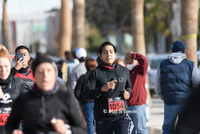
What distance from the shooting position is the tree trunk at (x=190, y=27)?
36.1 feet

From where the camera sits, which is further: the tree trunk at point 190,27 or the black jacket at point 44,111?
the tree trunk at point 190,27

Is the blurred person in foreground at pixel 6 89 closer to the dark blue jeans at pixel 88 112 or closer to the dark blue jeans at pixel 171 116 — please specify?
the dark blue jeans at pixel 171 116

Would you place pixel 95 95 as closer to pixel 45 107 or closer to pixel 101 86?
pixel 101 86

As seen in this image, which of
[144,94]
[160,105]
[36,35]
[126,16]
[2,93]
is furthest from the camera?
[36,35]

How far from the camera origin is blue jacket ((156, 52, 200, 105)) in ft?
19.8

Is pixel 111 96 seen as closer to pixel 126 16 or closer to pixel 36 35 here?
pixel 126 16

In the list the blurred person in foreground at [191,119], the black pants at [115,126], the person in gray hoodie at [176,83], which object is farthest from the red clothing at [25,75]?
the blurred person in foreground at [191,119]

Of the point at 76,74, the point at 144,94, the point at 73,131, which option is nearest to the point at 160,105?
the point at 76,74

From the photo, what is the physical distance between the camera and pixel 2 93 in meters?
4.42

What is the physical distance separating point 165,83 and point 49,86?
3.38 m

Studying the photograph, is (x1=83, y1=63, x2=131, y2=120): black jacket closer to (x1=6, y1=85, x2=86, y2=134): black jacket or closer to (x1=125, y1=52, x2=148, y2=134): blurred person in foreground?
(x1=125, y1=52, x2=148, y2=134): blurred person in foreground

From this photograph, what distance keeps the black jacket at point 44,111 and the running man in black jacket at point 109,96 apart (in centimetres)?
202

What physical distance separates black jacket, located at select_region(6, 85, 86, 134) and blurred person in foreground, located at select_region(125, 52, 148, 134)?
348 cm

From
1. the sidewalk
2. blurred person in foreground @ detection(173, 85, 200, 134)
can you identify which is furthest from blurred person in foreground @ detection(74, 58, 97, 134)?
blurred person in foreground @ detection(173, 85, 200, 134)
